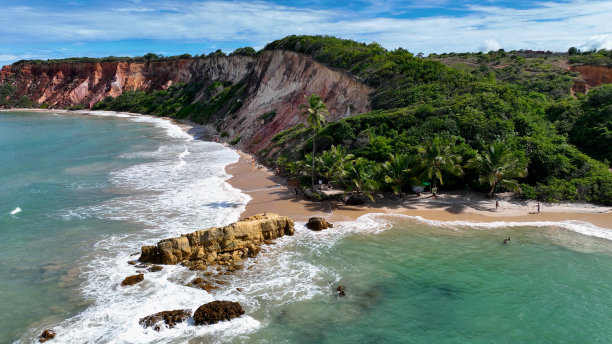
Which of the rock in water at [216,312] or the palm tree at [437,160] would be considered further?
the palm tree at [437,160]

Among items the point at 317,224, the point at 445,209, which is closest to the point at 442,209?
the point at 445,209

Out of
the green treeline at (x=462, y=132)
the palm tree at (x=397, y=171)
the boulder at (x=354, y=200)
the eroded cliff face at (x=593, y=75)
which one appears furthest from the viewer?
the eroded cliff face at (x=593, y=75)

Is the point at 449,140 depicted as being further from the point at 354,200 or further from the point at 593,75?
the point at 593,75

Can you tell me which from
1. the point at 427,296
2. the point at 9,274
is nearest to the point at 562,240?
the point at 427,296

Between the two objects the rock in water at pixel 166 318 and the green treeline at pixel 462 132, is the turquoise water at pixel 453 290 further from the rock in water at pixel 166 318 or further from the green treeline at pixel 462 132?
the green treeline at pixel 462 132

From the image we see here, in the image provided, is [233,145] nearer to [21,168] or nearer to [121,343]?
[21,168]

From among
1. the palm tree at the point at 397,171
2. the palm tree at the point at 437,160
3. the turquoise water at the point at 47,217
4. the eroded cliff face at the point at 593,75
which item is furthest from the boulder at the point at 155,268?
the eroded cliff face at the point at 593,75

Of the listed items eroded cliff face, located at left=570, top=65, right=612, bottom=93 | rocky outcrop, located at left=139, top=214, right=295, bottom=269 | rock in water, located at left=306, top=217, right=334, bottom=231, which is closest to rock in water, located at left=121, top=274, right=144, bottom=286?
rocky outcrop, located at left=139, top=214, right=295, bottom=269
